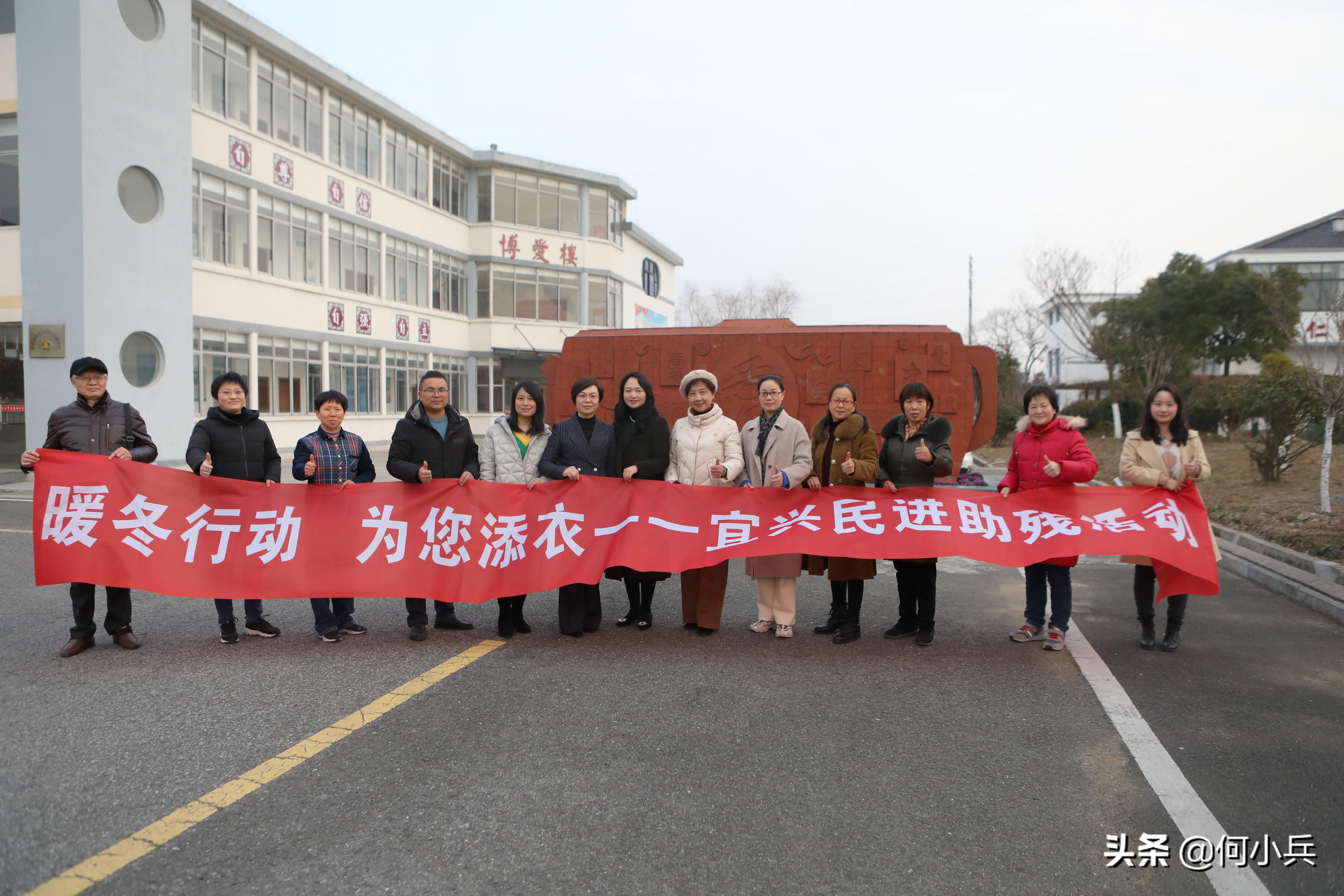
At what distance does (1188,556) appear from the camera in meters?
5.62

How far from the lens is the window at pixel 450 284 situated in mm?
32250

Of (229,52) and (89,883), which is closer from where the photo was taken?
(89,883)

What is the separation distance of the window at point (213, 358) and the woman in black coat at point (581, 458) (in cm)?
1740

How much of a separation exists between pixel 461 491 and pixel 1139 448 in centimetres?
476

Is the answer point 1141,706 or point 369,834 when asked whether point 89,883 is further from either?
point 1141,706

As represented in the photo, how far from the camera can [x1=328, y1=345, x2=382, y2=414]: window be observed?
26.7 metres

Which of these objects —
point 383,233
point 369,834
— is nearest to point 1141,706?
point 369,834

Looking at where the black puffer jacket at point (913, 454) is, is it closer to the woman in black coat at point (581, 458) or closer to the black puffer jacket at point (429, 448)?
the woman in black coat at point (581, 458)

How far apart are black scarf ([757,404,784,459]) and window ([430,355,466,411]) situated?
28.1 metres

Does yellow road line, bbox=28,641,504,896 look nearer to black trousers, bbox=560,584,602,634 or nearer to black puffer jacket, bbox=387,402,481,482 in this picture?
black trousers, bbox=560,584,602,634

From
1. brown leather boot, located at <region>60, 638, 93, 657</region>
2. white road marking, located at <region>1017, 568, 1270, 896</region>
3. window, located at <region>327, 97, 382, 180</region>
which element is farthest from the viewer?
window, located at <region>327, 97, 382, 180</region>

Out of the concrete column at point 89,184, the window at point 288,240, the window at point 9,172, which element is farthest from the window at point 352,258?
the window at point 9,172

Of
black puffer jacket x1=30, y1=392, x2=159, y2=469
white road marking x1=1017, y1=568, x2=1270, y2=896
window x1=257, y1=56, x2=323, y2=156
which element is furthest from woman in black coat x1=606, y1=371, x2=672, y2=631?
window x1=257, y1=56, x2=323, y2=156

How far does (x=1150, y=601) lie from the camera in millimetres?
5738
